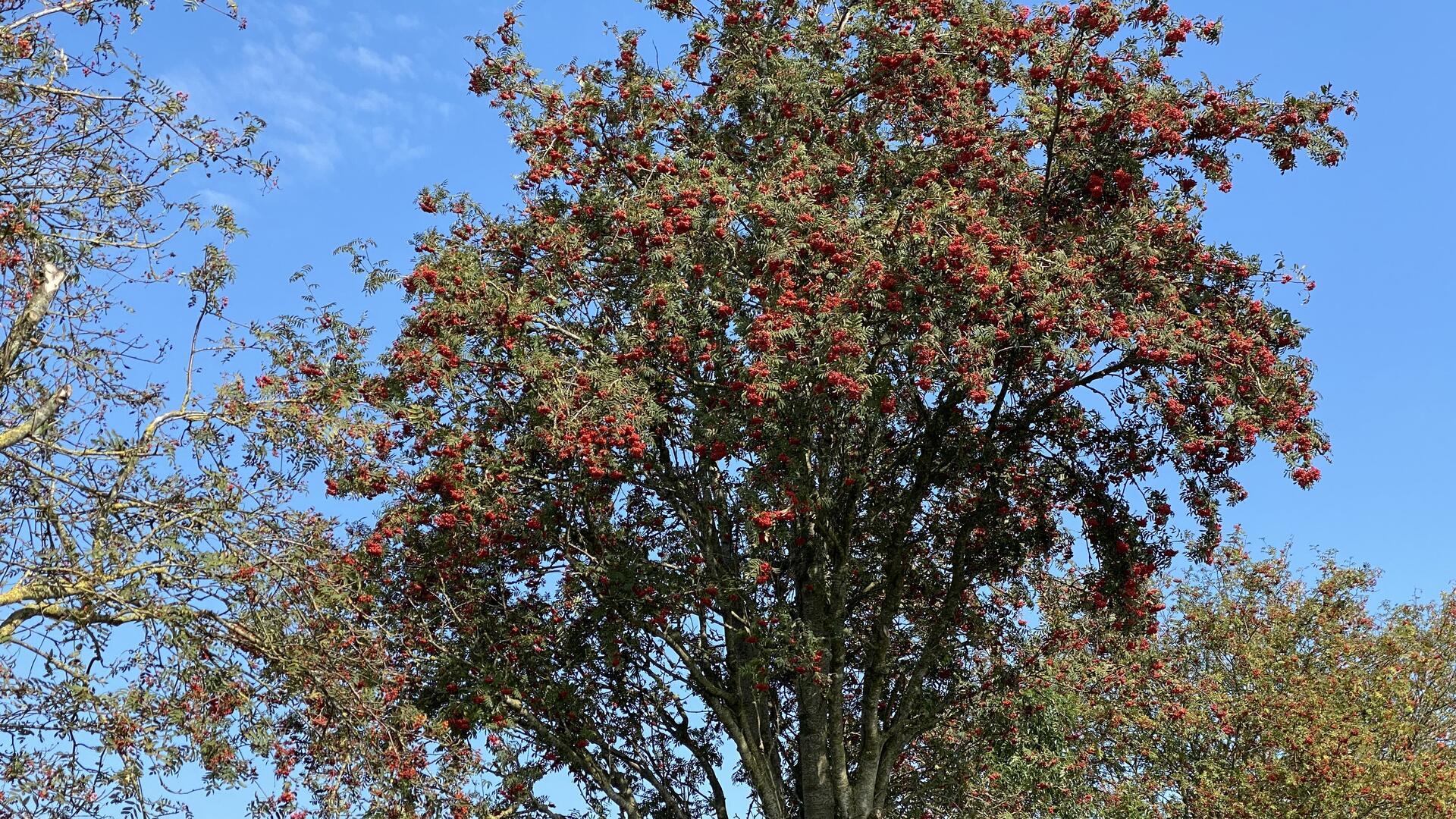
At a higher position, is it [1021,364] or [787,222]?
[787,222]

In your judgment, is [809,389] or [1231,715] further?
[1231,715]

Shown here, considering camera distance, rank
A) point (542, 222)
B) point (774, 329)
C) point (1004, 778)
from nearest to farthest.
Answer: point (774, 329) → point (542, 222) → point (1004, 778)

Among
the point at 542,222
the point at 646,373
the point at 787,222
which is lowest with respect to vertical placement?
the point at 646,373

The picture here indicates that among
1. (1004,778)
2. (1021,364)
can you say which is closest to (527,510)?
(1021,364)

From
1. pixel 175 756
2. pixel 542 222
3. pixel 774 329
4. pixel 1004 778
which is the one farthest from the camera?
pixel 1004 778

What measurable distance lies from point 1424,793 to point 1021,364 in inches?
445

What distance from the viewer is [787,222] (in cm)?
1226

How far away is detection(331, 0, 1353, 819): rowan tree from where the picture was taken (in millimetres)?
11539

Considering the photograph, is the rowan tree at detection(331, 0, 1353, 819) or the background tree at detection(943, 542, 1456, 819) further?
the background tree at detection(943, 542, 1456, 819)

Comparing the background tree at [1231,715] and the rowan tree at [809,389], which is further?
the background tree at [1231,715]

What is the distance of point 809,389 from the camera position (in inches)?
455

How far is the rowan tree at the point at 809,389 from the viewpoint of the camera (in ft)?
37.9

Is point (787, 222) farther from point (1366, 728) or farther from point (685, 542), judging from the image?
point (1366, 728)

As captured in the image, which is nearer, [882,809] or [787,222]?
[787,222]
